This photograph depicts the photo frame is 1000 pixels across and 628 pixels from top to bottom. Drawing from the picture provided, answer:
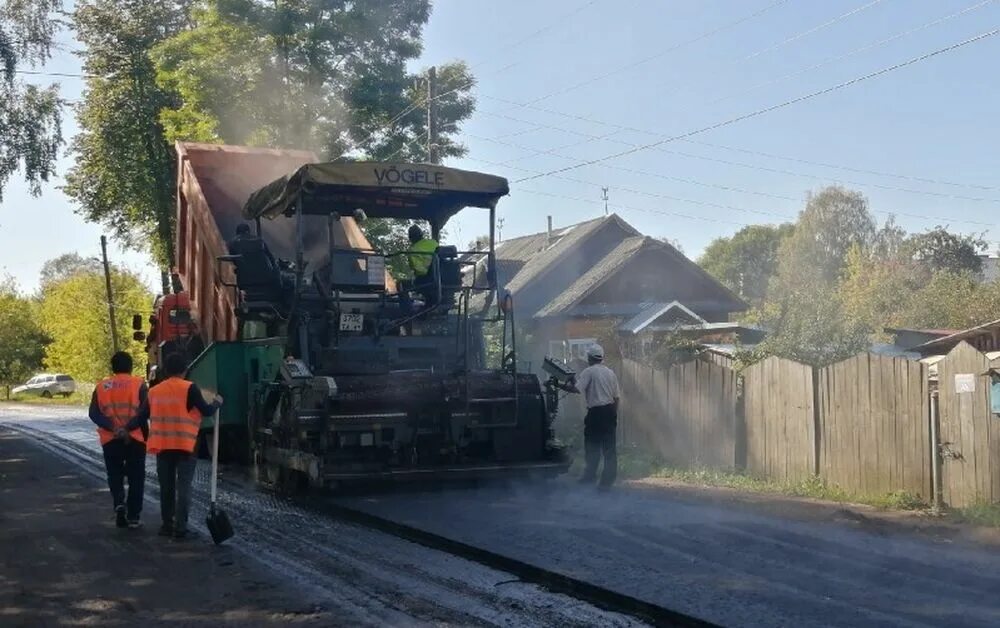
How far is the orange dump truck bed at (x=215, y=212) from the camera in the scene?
13.4 m

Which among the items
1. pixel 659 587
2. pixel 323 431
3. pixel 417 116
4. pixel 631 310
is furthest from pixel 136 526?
pixel 631 310

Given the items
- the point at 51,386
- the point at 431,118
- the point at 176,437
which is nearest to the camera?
the point at 176,437

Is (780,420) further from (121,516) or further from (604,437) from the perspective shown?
(121,516)

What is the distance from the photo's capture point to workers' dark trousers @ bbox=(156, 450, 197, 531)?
838 centimetres

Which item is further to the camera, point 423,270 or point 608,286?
point 608,286

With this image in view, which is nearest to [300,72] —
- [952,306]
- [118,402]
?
[118,402]

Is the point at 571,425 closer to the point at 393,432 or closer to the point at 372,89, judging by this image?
the point at 393,432

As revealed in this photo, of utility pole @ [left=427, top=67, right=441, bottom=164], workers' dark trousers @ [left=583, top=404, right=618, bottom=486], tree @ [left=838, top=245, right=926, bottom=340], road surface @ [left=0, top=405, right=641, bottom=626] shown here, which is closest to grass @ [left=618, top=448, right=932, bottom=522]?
workers' dark trousers @ [left=583, top=404, right=618, bottom=486]

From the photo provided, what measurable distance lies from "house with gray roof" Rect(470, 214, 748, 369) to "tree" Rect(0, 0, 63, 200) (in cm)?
1310

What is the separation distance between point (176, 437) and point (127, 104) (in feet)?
92.2

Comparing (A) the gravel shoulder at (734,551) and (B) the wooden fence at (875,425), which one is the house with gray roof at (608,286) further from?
(A) the gravel shoulder at (734,551)

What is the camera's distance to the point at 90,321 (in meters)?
53.2

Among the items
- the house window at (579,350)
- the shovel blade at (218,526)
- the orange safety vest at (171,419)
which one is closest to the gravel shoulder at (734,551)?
the shovel blade at (218,526)

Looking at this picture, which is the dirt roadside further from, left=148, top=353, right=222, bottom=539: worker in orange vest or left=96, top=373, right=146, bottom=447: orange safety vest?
left=96, top=373, right=146, bottom=447: orange safety vest
